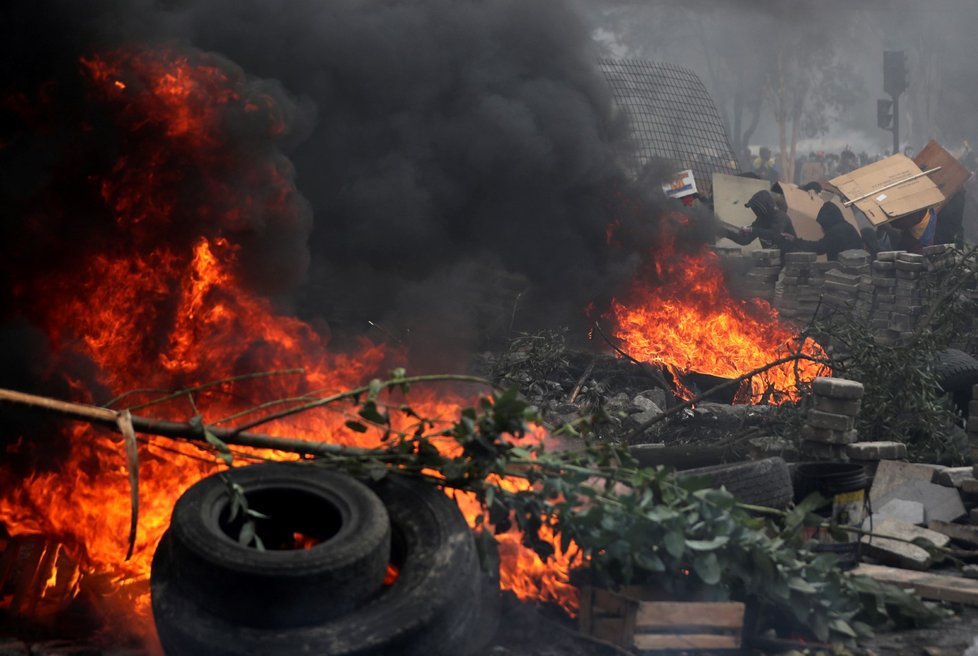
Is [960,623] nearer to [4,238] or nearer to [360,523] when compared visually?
[360,523]

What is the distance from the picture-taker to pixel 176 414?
20.4 feet

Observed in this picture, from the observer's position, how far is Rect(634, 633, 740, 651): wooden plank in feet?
15.1

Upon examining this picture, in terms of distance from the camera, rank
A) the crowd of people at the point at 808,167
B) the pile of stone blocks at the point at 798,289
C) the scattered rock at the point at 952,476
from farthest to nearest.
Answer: the crowd of people at the point at 808,167
the pile of stone blocks at the point at 798,289
the scattered rock at the point at 952,476

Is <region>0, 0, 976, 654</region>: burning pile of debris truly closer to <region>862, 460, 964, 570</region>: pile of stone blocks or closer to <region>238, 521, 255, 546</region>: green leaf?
<region>238, 521, 255, 546</region>: green leaf

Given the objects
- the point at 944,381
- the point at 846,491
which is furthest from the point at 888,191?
the point at 846,491

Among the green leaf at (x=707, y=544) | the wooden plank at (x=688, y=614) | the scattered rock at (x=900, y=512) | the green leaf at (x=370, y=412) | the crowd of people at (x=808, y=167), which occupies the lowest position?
the crowd of people at (x=808, y=167)

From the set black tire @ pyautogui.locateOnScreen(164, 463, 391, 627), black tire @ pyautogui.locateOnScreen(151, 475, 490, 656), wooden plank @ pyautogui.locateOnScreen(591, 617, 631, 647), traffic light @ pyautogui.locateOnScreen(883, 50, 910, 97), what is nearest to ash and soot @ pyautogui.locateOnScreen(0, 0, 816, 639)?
wooden plank @ pyautogui.locateOnScreen(591, 617, 631, 647)

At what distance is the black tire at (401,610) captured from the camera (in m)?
3.90

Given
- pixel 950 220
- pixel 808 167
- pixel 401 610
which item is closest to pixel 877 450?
pixel 401 610

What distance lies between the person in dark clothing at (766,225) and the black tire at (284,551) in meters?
10.1

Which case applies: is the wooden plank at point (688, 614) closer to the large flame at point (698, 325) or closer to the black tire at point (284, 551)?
the black tire at point (284, 551)

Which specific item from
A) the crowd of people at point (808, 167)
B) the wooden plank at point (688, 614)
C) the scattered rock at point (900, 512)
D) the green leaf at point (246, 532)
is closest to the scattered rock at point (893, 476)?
the scattered rock at point (900, 512)

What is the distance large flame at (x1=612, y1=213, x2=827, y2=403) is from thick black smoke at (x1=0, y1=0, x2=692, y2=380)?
0.35 m

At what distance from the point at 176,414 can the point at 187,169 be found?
1.79m
